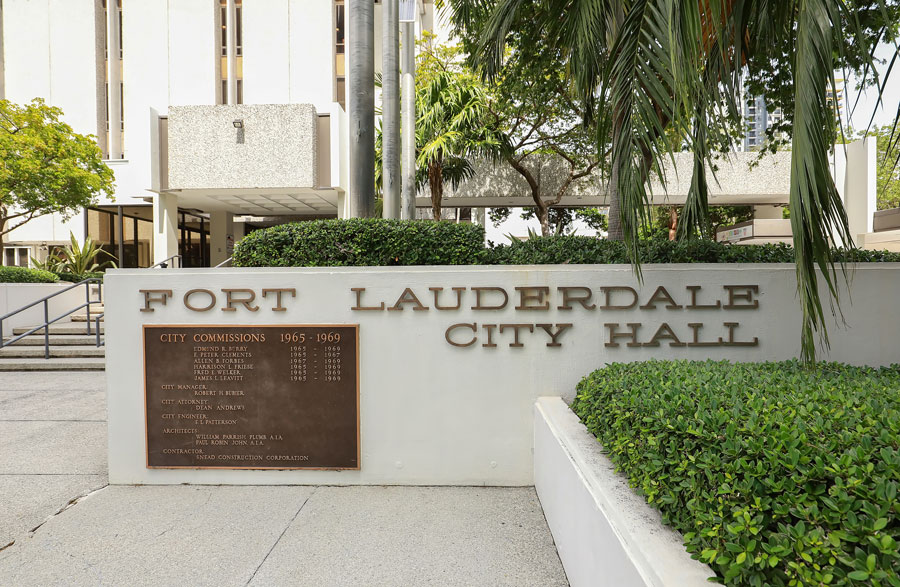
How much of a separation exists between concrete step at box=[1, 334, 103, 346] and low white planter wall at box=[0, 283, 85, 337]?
1.23m

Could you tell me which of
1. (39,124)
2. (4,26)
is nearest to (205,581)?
(39,124)

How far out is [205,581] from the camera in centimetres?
286

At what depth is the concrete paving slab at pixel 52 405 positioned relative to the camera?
20.8 ft

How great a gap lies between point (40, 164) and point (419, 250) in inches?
621

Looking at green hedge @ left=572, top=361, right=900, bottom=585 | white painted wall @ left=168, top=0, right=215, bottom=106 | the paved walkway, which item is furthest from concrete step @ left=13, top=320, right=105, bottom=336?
white painted wall @ left=168, top=0, right=215, bottom=106

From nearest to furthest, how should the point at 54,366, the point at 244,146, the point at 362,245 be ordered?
the point at 362,245, the point at 54,366, the point at 244,146

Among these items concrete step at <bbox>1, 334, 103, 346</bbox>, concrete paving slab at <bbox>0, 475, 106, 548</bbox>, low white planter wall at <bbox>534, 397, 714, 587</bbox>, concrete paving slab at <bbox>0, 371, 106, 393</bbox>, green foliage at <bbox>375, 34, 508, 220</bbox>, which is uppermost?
green foliage at <bbox>375, 34, 508, 220</bbox>

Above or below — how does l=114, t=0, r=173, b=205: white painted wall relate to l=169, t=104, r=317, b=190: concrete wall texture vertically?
above

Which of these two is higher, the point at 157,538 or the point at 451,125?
the point at 451,125

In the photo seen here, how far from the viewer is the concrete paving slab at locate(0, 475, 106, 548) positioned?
3496mm

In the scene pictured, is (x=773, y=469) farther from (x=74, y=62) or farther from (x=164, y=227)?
(x=74, y=62)

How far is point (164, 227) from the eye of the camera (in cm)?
1585

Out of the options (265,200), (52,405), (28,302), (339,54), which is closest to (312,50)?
(339,54)

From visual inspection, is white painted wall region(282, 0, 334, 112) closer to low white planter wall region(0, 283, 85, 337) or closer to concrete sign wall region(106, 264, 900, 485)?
low white planter wall region(0, 283, 85, 337)
